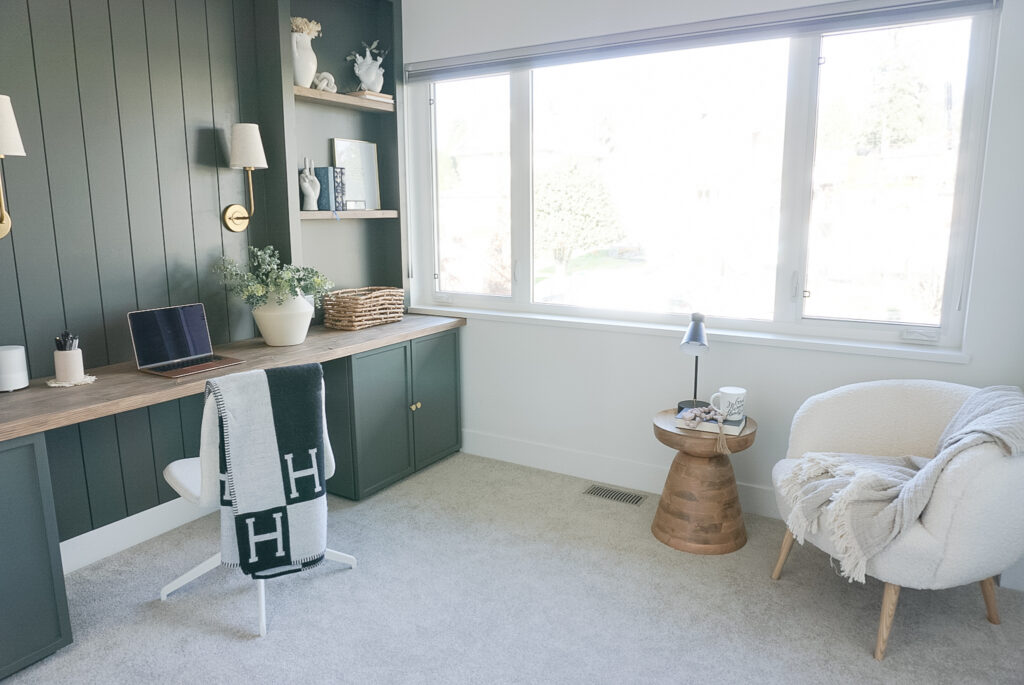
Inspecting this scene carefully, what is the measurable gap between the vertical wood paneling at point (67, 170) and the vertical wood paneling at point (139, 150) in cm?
17

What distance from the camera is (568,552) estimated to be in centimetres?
276

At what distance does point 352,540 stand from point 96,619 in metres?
0.91

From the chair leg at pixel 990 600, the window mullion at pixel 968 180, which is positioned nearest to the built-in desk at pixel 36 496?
the chair leg at pixel 990 600

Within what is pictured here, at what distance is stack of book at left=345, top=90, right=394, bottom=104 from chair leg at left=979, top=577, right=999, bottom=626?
3.29m

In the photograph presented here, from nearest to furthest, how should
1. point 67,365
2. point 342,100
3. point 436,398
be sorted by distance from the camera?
1. point 67,365
2. point 342,100
3. point 436,398

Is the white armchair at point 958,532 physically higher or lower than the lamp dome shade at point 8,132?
lower

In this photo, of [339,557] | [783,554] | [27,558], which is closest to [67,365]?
[27,558]

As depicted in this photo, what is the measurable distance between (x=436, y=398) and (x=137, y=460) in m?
1.41

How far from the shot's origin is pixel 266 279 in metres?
3.00

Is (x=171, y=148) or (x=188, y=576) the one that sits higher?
(x=171, y=148)

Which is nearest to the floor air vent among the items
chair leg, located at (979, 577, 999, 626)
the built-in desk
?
chair leg, located at (979, 577, 999, 626)

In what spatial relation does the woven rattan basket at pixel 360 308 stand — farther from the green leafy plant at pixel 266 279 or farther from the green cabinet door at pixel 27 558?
the green cabinet door at pixel 27 558

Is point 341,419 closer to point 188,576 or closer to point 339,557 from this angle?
point 339,557

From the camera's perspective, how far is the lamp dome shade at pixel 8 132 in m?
2.13
